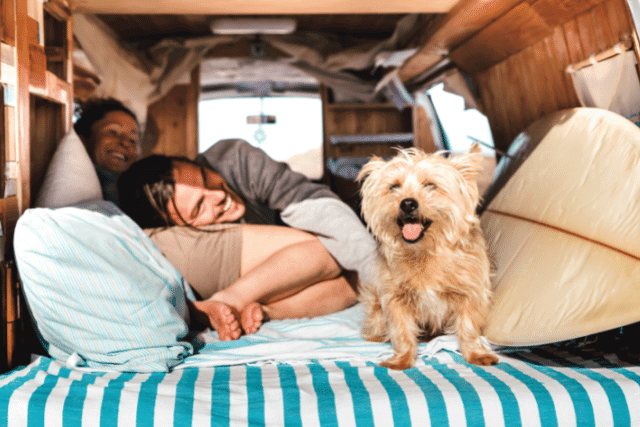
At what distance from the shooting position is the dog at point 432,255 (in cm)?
143

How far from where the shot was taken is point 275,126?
4.74 meters

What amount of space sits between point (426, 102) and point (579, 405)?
2801mm

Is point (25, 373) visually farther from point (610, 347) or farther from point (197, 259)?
point (610, 347)

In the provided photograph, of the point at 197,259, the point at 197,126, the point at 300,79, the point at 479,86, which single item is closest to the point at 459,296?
the point at 197,259

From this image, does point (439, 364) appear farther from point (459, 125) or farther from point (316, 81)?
point (316, 81)

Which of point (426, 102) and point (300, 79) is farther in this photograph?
point (300, 79)

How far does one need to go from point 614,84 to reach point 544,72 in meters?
0.54

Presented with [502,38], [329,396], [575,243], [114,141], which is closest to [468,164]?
[575,243]

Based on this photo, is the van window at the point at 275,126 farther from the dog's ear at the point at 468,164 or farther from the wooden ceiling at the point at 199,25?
the dog's ear at the point at 468,164

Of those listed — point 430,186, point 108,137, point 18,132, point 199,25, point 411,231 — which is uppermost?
point 199,25

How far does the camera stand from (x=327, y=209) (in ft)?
7.38

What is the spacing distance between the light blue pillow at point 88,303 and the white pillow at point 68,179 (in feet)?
1.00

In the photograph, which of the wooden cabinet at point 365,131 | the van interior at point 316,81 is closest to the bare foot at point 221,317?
the van interior at point 316,81

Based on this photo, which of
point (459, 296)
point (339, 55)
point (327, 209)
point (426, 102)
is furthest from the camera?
point (339, 55)
